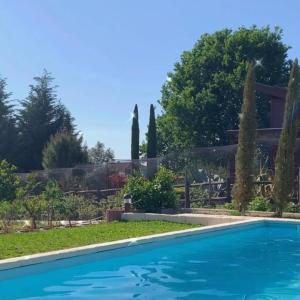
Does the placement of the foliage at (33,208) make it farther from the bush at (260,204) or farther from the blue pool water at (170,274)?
the bush at (260,204)

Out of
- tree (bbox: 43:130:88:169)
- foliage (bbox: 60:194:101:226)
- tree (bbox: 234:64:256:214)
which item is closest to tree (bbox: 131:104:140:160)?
tree (bbox: 43:130:88:169)

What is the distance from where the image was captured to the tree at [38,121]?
39.9 meters

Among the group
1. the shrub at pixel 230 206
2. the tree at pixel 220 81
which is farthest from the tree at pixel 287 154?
the tree at pixel 220 81

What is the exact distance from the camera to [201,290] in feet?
23.7

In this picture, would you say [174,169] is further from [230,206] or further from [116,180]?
[230,206]

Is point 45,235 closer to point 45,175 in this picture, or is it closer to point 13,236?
point 13,236

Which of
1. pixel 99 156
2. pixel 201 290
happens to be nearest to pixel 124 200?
pixel 201 290

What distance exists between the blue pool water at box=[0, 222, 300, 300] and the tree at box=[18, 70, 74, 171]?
99.7 ft

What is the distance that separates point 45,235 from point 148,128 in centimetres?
2679

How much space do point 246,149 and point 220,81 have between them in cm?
2037

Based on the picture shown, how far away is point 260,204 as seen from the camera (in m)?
15.7

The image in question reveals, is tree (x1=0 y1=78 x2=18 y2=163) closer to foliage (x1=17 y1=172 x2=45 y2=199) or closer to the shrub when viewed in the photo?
foliage (x1=17 y1=172 x2=45 y2=199)

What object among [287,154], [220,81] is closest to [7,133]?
[220,81]

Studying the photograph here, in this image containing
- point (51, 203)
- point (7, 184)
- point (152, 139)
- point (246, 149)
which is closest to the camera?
point (51, 203)
